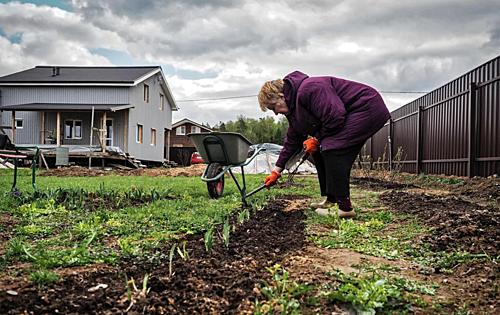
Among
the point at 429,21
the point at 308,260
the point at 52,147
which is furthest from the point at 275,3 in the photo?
the point at 52,147

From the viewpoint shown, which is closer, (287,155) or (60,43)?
(287,155)

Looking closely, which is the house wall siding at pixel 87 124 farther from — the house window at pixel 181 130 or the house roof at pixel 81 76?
the house window at pixel 181 130

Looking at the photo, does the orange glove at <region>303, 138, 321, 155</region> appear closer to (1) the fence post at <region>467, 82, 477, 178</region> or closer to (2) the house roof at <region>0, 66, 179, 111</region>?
(1) the fence post at <region>467, 82, 477, 178</region>

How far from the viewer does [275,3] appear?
33.0 ft

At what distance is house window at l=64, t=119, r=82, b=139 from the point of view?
18.5 metres

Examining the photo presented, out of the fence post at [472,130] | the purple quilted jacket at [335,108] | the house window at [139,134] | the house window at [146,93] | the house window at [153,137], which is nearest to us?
the purple quilted jacket at [335,108]

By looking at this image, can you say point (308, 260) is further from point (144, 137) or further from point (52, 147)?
point (144, 137)

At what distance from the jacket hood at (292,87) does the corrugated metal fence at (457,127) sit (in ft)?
17.6

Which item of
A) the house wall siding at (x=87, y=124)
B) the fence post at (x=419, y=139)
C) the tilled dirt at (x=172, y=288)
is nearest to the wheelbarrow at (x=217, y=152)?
the tilled dirt at (x=172, y=288)

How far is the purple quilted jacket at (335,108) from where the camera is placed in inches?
119

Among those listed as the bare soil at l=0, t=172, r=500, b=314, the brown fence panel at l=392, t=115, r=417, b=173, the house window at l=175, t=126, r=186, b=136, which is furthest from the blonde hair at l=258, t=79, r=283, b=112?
the house window at l=175, t=126, r=186, b=136

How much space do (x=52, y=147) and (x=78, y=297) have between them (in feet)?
58.1

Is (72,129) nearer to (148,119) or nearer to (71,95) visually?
(71,95)

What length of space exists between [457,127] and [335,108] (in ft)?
21.6
